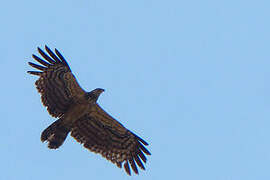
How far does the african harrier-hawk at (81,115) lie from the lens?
19594 millimetres

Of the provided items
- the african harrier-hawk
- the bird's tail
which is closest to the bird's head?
the african harrier-hawk

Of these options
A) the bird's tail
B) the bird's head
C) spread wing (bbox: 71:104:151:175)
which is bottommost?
the bird's tail

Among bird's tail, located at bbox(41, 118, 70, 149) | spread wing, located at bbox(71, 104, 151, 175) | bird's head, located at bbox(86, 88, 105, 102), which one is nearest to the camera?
bird's tail, located at bbox(41, 118, 70, 149)

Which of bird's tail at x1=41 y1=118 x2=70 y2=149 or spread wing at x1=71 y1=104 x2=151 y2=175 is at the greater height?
spread wing at x1=71 y1=104 x2=151 y2=175

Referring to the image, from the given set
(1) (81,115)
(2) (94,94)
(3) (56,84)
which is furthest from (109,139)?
(3) (56,84)

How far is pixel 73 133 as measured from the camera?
19781 mm

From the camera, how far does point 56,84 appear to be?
19859 mm

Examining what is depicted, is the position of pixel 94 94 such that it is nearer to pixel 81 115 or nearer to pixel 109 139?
pixel 81 115

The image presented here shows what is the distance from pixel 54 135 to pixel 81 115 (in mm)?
1391

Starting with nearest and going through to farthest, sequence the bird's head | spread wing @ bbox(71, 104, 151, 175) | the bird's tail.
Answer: the bird's tail → the bird's head → spread wing @ bbox(71, 104, 151, 175)

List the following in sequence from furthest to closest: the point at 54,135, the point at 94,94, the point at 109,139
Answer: the point at 109,139, the point at 94,94, the point at 54,135

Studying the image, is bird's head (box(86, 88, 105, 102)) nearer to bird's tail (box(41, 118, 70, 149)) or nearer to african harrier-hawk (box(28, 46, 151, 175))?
african harrier-hawk (box(28, 46, 151, 175))

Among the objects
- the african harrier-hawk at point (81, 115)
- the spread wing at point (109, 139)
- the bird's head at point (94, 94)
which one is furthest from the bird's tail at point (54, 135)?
the bird's head at point (94, 94)

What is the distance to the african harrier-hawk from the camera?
771 inches
